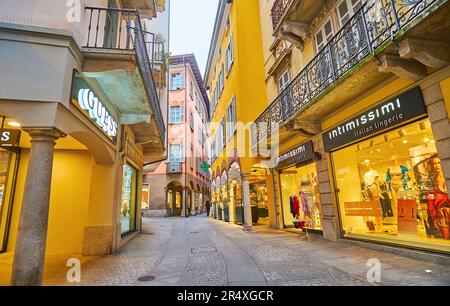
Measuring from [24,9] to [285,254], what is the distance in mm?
7879

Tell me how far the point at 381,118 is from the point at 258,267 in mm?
4728

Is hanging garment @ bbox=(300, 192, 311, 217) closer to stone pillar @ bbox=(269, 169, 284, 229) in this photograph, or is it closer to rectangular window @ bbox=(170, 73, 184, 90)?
stone pillar @ bbox=(269, 169, 284, 229)

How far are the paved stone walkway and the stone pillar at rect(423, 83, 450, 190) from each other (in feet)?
6.67

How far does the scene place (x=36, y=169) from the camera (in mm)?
3992

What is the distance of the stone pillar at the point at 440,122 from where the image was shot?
4734 mm

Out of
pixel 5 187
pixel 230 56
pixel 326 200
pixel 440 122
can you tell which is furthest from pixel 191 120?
pixel 440 122

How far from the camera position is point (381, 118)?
6.05m

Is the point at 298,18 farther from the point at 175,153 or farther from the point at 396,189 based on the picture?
the point at 175,153

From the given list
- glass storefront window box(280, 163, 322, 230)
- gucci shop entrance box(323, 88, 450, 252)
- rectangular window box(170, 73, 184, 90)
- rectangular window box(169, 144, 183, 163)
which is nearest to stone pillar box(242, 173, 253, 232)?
glass storefront window box(280, 163, 322, 230)

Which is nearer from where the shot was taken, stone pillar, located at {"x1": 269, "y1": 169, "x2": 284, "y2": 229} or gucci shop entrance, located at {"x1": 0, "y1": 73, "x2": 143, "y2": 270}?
gucci shop entrance, located at {"x1": 0, "y1": 73, "x2": 143, "y2": 270}

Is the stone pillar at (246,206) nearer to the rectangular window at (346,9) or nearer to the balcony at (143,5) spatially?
the rectangular window at (346,9)

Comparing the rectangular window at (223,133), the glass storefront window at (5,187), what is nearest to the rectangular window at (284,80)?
the rectangular window at (223,133)

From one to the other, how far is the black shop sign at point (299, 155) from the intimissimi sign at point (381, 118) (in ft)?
3.57

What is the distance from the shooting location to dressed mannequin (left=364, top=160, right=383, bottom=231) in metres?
7.33
